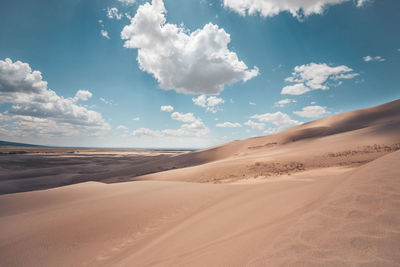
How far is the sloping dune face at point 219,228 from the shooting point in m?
1.88

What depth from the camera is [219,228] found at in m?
3.49

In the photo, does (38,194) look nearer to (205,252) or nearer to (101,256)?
(101,256)

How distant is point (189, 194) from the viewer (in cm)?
623

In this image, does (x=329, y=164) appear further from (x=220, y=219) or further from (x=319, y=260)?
(x=319, y=260)

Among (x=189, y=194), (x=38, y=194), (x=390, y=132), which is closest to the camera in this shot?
(x=189, y=194)

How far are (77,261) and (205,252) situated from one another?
2344 millimetres

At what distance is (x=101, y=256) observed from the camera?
3.24 meters

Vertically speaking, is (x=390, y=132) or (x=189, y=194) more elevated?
(x=390, y=132)

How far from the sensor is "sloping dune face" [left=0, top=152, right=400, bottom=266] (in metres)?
1.88

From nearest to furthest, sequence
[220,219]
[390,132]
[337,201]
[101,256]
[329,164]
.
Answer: [337,201] → [101,256] → [220,219] → [329,164] → [390,132]

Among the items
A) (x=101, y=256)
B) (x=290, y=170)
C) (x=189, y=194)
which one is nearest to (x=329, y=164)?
(x=290, y=170)

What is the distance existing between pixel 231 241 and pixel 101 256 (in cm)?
238

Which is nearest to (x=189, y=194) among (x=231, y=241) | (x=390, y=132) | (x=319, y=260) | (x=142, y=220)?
(x=142, y=220)

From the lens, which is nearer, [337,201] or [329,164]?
[337,201]
